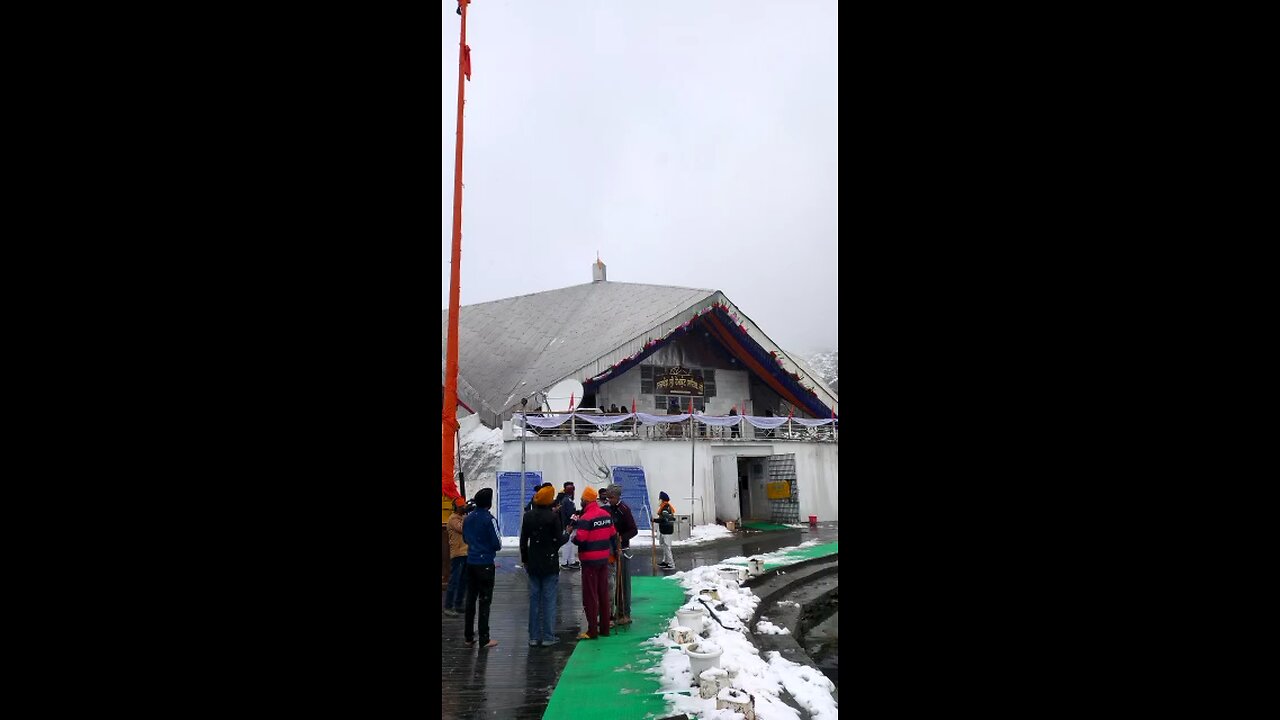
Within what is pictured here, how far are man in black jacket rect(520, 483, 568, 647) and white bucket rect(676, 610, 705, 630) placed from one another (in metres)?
1.30

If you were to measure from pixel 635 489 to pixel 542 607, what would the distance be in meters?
9.78

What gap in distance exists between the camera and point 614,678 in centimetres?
536

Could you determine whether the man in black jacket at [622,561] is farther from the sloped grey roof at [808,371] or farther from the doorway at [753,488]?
the sloped grey roof at [808,371]

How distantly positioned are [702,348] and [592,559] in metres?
16.9

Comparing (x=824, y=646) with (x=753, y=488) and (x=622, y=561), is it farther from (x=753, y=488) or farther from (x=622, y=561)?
(x=753, y=488)

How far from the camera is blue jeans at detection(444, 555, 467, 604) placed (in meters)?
7.91

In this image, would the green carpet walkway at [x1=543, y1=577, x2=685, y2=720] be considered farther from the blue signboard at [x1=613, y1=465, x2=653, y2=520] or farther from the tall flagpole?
the blue signboard at [x1=613, y1=465, x2=653, y2=520]

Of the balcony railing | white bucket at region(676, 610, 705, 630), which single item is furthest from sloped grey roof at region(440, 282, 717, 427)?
white bucket at region(676, 610, 705, 630)

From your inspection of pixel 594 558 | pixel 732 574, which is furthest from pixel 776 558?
pixel 594 558

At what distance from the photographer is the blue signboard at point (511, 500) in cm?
1478
